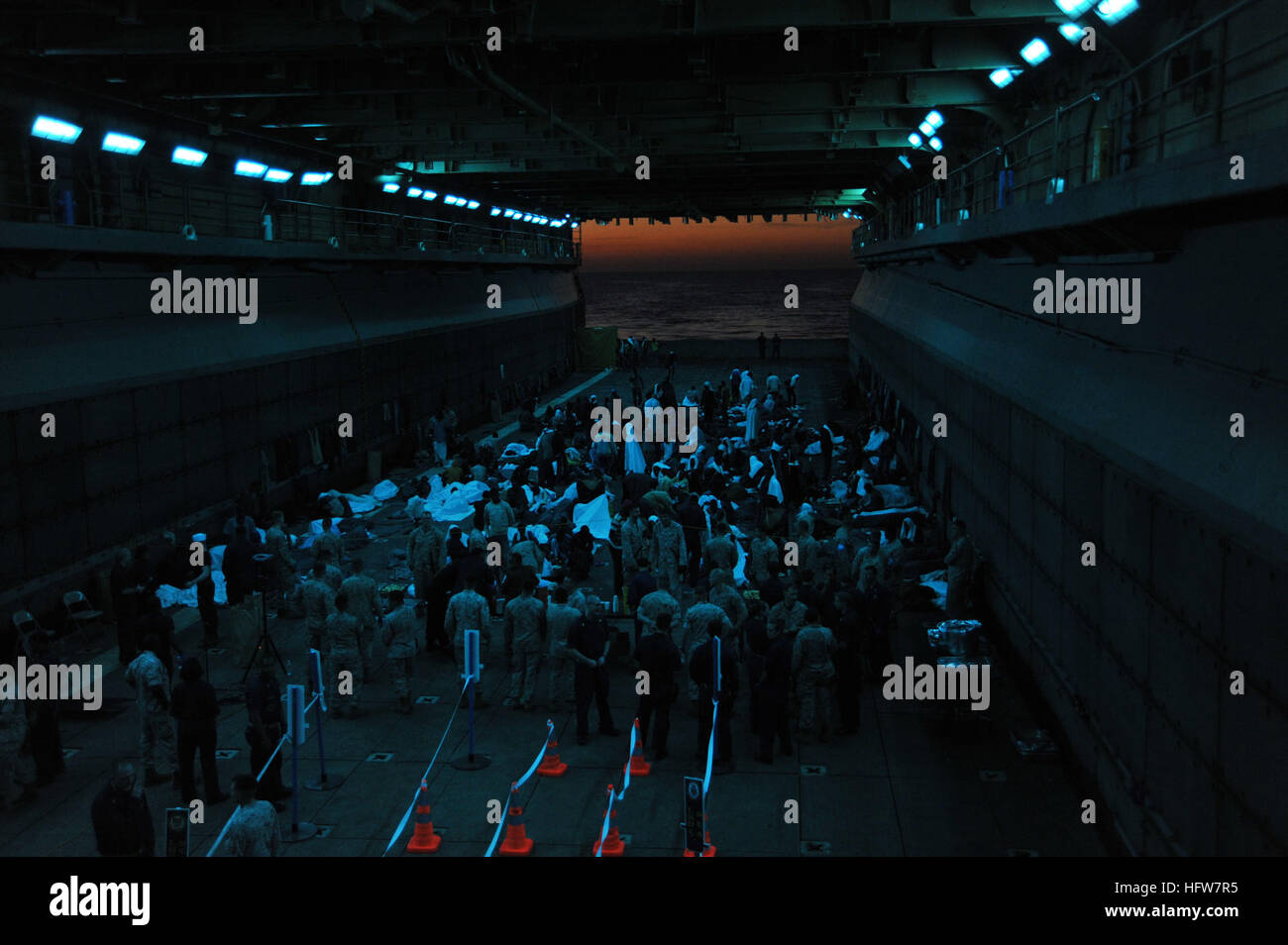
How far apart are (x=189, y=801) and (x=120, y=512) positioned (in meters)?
9.16

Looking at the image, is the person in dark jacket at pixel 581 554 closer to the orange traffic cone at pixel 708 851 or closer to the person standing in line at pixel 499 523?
the person standing in line at pixel 499 523

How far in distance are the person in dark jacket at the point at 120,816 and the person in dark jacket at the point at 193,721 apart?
176 centimetres

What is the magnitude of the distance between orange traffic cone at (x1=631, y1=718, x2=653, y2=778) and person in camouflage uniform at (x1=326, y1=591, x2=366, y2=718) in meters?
3.69

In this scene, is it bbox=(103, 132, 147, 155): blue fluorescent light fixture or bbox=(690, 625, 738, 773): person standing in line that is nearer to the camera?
bbox=(690, 625, 738, 773): person standing in line

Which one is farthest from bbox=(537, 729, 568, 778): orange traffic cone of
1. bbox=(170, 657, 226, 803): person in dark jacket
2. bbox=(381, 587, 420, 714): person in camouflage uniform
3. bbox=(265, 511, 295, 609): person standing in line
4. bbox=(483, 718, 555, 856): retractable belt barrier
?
bbox=(265, 511, 295, 609): person standing in line

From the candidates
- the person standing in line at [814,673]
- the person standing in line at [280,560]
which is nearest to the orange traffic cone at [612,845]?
the person standing in line at [814,673]

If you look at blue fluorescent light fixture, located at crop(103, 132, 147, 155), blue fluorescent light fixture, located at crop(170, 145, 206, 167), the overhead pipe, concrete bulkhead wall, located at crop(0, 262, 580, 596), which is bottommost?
concrete bulkhead wall, located at crop(0, 262, 580, 596)

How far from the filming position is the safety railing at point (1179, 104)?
7971mm

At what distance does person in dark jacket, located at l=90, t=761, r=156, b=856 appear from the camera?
8094 mm

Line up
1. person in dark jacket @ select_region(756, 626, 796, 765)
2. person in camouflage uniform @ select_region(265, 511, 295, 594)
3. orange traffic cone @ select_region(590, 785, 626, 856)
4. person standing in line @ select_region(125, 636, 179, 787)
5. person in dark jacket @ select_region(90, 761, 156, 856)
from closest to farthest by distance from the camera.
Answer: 1. person in dark jacket @ select_region(90, 761, 156, 856)
2. orange traffic cone @ select_region(590, 785, 626, 856)
3. person standing in line @ select_region(125, 636, 179, 787)
4. person in dark jacket @ select_region(756, 626, 796, 765)
5. person in camouflage uniform @ select_region(265, 511, 295, 594)

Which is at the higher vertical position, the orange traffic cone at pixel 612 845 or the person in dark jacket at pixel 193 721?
the person in dark jacket at pixel 193 721

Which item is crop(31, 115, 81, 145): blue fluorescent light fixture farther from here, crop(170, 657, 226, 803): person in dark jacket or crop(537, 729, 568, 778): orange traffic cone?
crop(537, 729, 568, 778): orange traffic cone

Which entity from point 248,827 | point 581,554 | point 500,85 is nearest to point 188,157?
point 500,85
